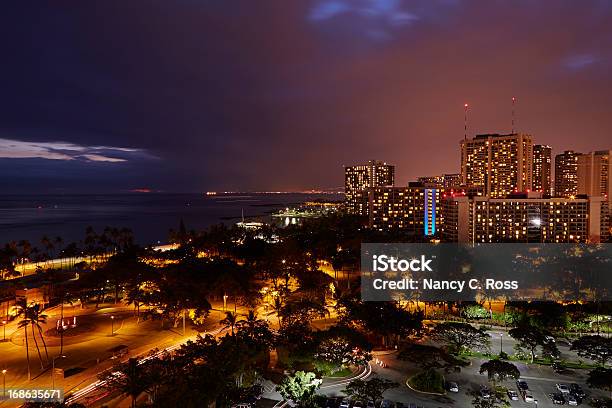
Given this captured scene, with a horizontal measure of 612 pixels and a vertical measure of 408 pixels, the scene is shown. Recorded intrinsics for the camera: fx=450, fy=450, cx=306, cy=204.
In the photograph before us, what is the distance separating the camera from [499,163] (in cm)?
10594

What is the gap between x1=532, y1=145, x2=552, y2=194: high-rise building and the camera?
128m

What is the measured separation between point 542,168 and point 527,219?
7299 cm

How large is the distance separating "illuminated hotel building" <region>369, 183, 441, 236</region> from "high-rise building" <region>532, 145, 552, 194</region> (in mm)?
54550

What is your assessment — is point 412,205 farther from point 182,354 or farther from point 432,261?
point 182,354

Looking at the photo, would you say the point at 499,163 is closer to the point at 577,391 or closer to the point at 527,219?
the point at 527,219

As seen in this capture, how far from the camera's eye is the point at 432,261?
4203cm

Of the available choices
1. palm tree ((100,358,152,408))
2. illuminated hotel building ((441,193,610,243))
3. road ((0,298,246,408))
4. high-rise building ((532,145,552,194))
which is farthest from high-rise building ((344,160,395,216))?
palm tree ((100,358,152,408))

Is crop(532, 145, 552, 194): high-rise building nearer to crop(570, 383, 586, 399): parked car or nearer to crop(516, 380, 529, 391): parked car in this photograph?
crop(570, 383, 586, 399): parked car

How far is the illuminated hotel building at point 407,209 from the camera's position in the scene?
87.9 meters

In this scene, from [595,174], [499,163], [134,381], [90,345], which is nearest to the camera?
[134,381]

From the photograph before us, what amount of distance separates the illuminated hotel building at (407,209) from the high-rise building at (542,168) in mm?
54550

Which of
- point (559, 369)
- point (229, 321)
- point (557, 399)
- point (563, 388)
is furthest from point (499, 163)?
point (229, 321)

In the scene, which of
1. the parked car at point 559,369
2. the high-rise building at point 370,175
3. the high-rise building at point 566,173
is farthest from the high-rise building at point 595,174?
the parked car at point 559,369

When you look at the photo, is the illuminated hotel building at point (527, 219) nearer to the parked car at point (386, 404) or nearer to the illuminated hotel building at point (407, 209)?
the illuminated hotel building at point (407, 209)
